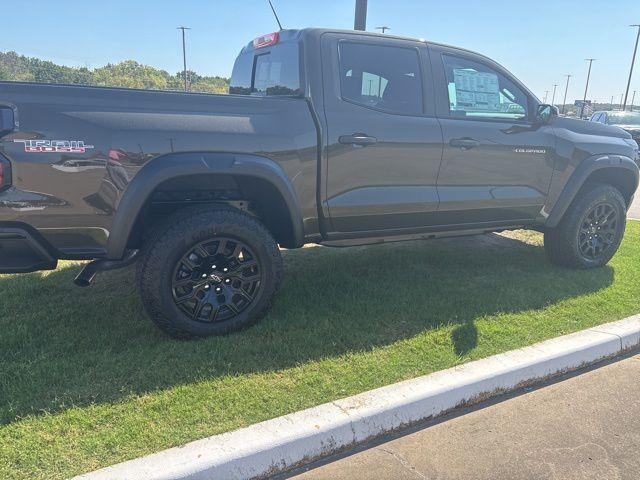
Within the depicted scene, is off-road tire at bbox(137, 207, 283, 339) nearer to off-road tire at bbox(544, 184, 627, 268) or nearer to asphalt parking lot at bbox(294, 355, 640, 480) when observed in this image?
asphalt parking lot at bbox(294, 355, 640, 480)

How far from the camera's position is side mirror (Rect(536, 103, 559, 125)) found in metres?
4.36

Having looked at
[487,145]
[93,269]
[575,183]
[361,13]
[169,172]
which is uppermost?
[361,13]

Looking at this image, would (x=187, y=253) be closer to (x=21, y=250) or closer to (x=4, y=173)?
(x=21, y=250)

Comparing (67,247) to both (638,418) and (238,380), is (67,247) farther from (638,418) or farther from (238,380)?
(638,418)

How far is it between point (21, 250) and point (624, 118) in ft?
66.7

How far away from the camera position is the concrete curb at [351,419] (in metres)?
2.17

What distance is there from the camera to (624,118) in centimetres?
1833

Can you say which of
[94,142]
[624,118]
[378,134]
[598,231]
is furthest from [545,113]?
[624,118]

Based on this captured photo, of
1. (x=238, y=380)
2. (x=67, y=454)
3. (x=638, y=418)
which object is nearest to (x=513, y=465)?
(x=638, y=418)

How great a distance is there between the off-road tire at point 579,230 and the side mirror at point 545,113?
33.4 inches

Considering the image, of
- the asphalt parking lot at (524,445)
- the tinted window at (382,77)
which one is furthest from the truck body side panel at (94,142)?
the asphalt parking lot at (524,445)

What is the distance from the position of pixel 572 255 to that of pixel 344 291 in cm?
226

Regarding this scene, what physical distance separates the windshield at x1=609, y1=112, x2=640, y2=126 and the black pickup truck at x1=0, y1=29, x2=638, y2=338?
51.8ft

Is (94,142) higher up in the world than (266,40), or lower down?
lower down
